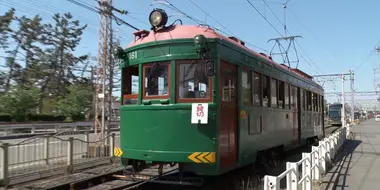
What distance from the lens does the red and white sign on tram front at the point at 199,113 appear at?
660cm

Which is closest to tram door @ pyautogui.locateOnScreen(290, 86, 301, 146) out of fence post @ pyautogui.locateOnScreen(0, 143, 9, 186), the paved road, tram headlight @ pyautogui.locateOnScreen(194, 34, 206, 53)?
tram headlight @ pyautogui.locateOnScreen(194, 34, 206, 53)

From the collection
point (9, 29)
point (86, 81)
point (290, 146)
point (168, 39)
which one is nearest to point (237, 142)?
point (168, 39)

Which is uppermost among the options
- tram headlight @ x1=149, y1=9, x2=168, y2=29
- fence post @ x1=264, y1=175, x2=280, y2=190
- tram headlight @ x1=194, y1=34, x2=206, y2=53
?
tram headlight @ x1=149, y1=9, x2=168, y2=29

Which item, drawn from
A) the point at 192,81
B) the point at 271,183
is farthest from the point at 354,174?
the point at 271,183

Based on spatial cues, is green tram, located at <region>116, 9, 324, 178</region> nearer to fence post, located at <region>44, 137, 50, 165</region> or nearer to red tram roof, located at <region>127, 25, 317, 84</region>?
red tram roof, located at <region>127, 25, 317, 84</region>

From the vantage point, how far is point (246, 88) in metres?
7.94

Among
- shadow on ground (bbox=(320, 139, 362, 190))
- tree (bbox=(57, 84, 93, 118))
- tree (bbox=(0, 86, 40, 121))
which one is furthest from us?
tree (bbox=(57, 84, 93, 118))

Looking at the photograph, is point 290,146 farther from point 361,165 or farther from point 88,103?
point 88,103

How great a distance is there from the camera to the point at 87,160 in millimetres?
11773

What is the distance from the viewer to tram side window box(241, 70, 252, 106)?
7773mm

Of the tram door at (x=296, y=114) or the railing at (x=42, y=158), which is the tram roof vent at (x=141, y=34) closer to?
the railing at (x=42, y=158)

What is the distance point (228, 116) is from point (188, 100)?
847mm

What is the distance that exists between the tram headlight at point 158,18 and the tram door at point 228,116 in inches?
59.3

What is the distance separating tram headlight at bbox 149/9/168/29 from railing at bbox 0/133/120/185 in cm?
447
